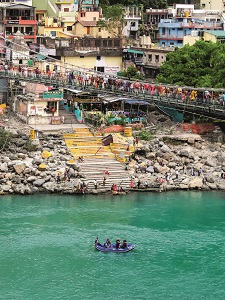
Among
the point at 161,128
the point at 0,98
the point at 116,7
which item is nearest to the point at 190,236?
the point at 161,128

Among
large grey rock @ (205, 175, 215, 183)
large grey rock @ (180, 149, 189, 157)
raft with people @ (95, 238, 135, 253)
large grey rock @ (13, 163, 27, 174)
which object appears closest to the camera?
raft with people @ (95, 238, 135, 253)

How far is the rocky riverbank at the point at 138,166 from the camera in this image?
121ft

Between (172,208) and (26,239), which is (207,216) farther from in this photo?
(26,239)

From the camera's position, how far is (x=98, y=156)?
39344 mm

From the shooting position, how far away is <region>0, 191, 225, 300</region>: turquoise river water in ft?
89.9

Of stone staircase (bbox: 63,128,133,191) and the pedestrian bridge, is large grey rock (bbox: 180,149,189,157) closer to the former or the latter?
stone staircase (bbox: 63,128,133,191)

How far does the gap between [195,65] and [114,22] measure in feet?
44.8

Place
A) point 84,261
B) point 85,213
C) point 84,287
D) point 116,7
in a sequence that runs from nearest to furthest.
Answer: point 84,287 < point 84,261 < point 85,213 < point 116,7

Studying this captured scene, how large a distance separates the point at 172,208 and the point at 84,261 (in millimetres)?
6928

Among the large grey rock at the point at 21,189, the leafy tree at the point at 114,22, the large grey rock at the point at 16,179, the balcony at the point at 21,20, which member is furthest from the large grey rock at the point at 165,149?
the balcony at the point at 21,20

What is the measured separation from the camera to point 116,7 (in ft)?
190

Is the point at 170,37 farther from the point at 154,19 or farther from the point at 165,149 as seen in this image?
the point at 165,149

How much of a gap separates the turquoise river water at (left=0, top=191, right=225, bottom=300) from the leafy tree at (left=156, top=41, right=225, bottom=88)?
8722 millimetres

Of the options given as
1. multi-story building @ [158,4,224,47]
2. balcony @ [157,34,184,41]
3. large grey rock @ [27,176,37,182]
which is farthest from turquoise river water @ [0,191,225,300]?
multi-story building @ [158,4,224,47]
